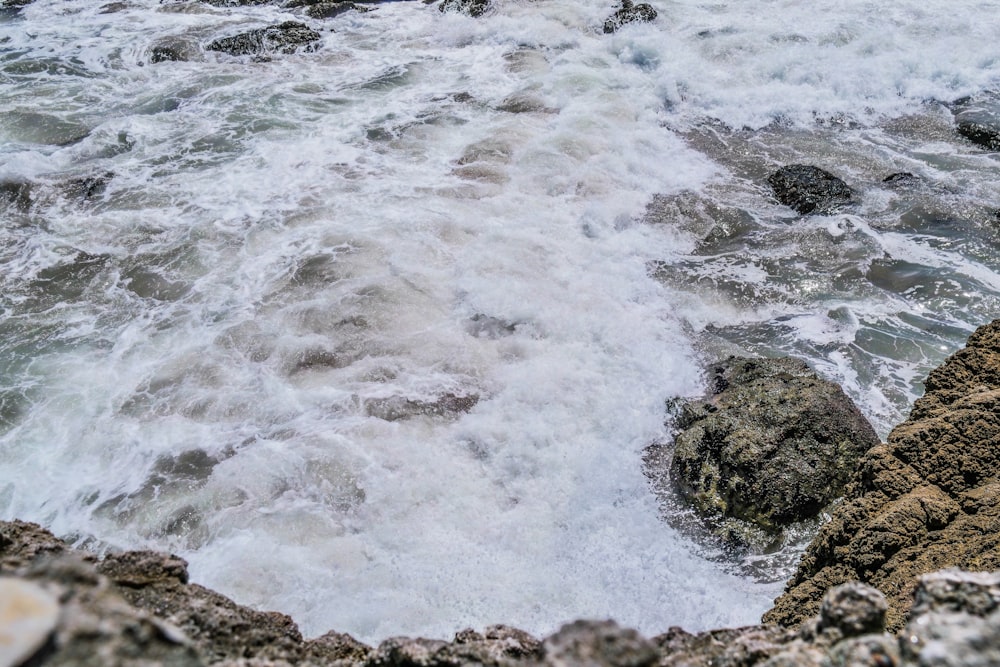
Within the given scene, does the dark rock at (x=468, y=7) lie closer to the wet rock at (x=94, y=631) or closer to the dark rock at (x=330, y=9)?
the dark rock at (x=330, y=9)

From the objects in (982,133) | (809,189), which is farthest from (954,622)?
(982,133)

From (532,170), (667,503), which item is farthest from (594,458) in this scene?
(532,170)

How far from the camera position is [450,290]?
29.2ft

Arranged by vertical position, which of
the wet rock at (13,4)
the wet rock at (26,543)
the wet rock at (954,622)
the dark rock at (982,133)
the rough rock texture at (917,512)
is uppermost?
the wet rock at (13,4)

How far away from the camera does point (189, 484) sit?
650cm

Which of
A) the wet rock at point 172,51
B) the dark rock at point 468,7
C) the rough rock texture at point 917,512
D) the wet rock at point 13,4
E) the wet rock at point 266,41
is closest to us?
the rough rock texture at point 917,512

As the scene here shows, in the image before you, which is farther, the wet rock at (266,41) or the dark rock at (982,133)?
the wet rock at (266,41)

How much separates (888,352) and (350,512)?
20.9ft

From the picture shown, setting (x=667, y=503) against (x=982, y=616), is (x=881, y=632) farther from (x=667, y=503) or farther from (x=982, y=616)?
(x=667, y=503)

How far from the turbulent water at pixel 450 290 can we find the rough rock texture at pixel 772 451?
19.5 inches

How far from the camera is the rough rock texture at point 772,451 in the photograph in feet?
18.7

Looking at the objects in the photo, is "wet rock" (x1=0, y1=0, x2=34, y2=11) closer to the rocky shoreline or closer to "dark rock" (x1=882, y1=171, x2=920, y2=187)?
the rocky shoreline

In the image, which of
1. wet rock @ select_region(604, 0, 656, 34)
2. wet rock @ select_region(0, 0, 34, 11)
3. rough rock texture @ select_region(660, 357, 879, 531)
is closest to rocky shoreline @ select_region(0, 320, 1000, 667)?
rough rock texture @ select_region(660, 357, 879, 531)

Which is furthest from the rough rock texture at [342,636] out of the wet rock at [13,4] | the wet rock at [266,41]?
the wet rock at [13,4]
